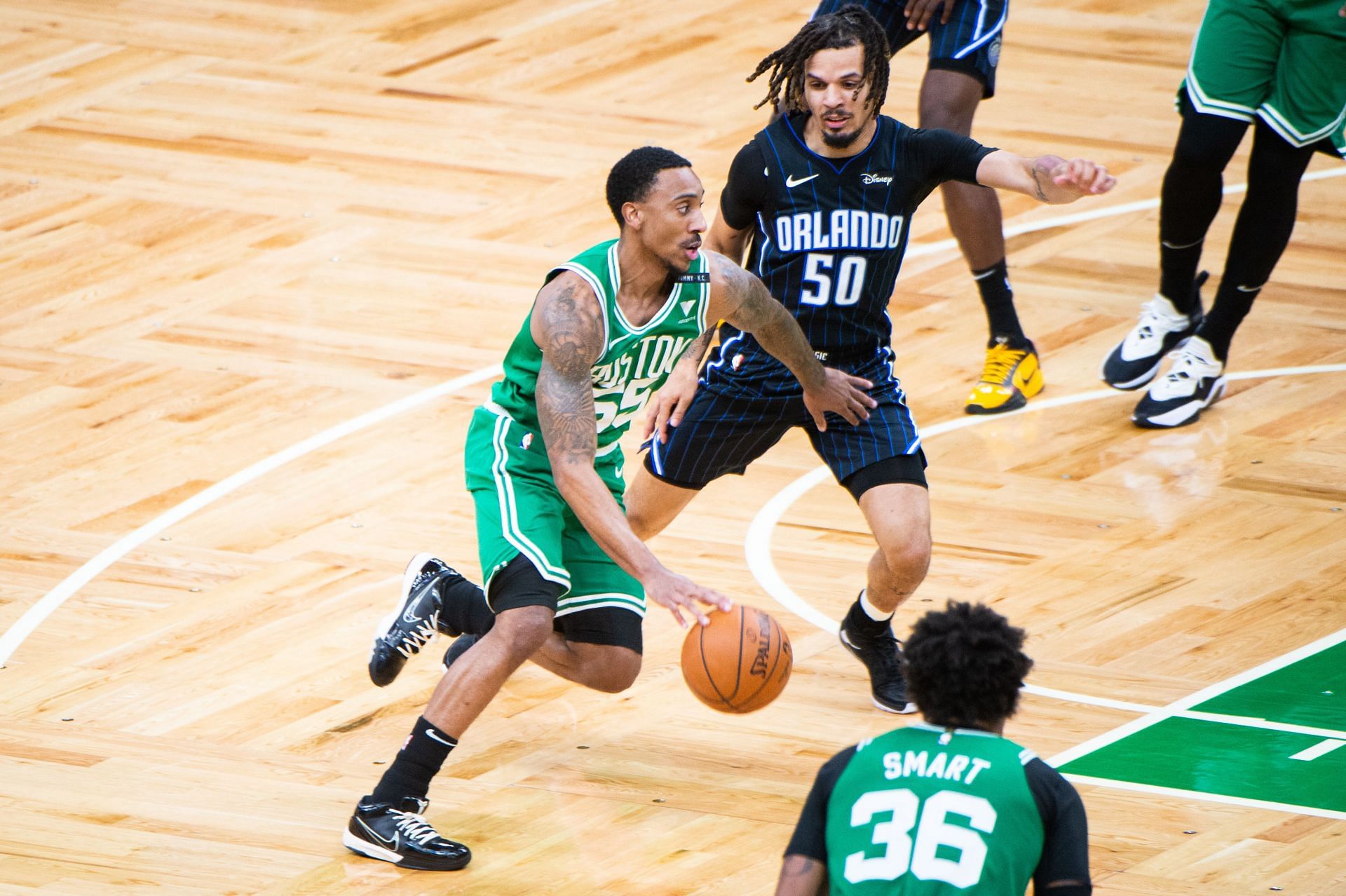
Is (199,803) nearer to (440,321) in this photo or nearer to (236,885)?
(236,885)

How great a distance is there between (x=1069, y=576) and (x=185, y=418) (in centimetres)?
350

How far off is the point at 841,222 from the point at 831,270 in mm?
143

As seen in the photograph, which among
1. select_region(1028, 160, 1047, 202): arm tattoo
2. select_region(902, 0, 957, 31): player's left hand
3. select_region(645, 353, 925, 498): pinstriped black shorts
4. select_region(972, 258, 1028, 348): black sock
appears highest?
select_region(902, 0, 957, 31): player's left hand

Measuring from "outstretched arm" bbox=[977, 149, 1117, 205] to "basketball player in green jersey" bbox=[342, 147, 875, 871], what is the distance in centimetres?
76

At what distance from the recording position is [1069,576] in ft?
21.4

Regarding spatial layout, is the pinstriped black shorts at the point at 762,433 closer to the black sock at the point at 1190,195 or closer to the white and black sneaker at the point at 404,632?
the white and black sneaker at the point at 404,632

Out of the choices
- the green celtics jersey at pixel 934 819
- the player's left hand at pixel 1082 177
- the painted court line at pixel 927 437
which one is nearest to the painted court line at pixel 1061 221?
the painted court line at pixel 927 437

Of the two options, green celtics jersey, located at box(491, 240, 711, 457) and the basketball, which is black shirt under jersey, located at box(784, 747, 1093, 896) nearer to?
the basketball

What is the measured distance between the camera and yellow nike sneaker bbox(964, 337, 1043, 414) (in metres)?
7.76

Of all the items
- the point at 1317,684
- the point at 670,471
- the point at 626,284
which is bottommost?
the point at 1317,684

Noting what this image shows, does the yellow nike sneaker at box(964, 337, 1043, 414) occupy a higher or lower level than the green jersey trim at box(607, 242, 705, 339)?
lower

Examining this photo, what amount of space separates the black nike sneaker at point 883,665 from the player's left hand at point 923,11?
2782 mm

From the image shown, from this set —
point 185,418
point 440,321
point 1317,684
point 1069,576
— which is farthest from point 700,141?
point 1317,684

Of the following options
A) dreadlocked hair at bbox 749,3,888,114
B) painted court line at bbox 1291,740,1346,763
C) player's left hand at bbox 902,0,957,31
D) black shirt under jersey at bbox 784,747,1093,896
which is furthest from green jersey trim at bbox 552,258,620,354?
player's left hand at bbox 902,0,957,31
